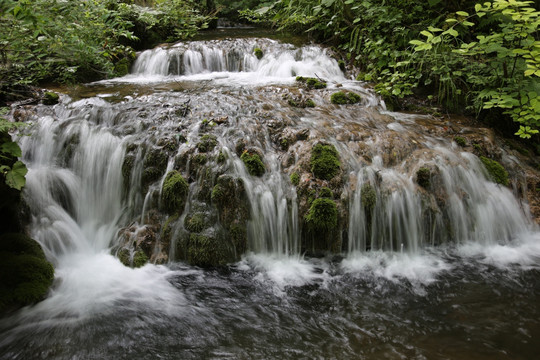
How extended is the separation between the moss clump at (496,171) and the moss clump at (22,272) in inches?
238

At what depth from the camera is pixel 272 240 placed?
14.5 ft

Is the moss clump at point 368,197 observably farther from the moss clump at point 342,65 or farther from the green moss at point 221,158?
the moss clump at point 342,65

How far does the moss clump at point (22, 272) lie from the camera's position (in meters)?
3.32

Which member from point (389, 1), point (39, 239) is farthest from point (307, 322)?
point (389, 1)

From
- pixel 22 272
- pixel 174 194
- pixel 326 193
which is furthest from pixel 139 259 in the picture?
pixel 326 193

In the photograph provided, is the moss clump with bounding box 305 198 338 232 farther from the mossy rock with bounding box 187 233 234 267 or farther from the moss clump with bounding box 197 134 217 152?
the moss clump with bounding box 197 134 217 152

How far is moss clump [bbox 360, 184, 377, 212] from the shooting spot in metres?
4.46

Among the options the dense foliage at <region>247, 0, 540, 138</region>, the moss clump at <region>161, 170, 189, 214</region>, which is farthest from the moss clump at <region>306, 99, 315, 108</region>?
the moss clump at <region>161, 170, 189, 214</region>

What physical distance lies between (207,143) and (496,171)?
4.40 metres

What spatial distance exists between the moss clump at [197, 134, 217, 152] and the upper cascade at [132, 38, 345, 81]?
4088 mm

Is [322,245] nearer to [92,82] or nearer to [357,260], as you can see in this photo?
[357,260]

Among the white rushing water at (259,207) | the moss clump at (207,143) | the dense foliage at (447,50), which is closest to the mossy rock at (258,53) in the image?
the dense foliage at (447,50)

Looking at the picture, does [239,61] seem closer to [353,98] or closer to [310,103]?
[310,103]

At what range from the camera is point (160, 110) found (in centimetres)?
576
